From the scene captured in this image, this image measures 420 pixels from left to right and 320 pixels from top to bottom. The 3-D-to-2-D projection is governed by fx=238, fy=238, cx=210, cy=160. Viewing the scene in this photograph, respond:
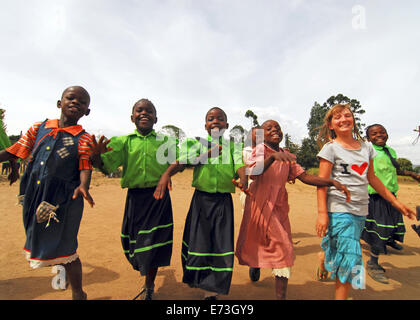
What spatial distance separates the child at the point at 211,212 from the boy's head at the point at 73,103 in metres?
1.14

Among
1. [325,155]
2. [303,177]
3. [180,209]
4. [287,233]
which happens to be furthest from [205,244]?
[180,209]

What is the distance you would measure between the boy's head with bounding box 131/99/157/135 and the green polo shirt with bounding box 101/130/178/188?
0.08 m

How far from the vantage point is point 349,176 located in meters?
2.44

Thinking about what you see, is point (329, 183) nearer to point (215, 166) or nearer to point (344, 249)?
point (344, 249)

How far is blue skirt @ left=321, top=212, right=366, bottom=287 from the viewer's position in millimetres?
2270

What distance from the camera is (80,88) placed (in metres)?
2.55

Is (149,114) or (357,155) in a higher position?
(149,114)

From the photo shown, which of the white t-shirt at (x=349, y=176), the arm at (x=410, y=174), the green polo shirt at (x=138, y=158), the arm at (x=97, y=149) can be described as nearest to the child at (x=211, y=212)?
the green polo shirt at (x=138, y=158)

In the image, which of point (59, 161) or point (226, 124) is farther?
point (226, 124)

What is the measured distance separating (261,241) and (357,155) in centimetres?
138

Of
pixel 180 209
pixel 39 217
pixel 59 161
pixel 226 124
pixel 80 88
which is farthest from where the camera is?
pixel 180 209

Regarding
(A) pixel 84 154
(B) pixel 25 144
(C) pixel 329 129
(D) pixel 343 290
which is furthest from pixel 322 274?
(B) pixel 25 144

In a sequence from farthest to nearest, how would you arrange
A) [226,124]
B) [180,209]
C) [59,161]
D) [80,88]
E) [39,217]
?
[180,209]
[226,124]
[80,88]
[59,161]
[39,217]

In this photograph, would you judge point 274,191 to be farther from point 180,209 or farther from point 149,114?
point 180,209
